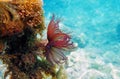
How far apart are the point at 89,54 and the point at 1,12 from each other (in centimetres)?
1796

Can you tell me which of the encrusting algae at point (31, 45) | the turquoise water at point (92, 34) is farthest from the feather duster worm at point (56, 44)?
the turquoise water at point (92, 34)

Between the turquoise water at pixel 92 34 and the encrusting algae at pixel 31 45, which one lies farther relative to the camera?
the turquoise water at pixel 92 34

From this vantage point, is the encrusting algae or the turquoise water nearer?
the encrusting algae

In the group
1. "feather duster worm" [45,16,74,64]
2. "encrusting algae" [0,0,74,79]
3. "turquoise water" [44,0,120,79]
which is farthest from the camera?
"turquoise water" [44,0,120,79]

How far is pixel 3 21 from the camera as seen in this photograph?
2.62 m

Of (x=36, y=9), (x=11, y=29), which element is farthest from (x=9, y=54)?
(x=36, y=9)

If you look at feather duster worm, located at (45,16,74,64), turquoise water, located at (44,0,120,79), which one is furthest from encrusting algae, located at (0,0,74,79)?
turquoise water, located at (44,0,120,79)

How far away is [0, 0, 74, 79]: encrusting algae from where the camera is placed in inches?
110

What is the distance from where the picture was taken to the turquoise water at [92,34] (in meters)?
17.7

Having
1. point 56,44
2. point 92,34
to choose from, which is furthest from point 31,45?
point 92,34

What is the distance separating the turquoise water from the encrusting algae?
881 centimetres

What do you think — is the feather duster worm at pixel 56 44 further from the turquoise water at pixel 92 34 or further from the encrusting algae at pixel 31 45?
the turquoise water at pixel 92 34

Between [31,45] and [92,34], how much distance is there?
22053 millimetres

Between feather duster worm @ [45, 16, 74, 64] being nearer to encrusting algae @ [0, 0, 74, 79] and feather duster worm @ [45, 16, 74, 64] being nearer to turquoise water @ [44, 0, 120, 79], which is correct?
encrusting algae @ [0, 0, 74, 79]
